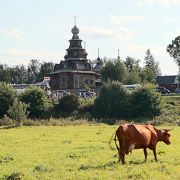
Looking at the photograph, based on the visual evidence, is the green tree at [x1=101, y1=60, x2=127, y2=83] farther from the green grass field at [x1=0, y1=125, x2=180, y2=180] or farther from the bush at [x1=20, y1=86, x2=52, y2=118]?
the green grass field at [x1=0, y1=125, x2=180, y2=180]

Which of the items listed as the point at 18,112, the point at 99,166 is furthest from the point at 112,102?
the point at 99,166

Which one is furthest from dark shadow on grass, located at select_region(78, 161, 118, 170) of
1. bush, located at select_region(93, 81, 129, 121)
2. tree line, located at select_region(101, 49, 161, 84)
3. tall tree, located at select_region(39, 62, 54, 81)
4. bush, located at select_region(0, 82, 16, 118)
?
tall tree, located at select_region(39, 62, 54, 81)

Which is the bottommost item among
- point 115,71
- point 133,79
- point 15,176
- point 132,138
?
point 15,176

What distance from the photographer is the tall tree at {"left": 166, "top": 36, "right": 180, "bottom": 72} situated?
5205 inches

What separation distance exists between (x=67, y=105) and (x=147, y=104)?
13.3 meters

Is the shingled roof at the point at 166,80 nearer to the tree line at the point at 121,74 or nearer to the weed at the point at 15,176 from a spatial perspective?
the tree line at the point at 121,74

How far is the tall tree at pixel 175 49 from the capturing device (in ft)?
434

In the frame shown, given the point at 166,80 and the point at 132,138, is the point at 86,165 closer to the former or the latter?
the point at 132,138

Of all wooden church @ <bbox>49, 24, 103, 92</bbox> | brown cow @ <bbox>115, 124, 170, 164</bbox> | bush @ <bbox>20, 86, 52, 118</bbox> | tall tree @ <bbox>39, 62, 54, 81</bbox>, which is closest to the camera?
brown cow @ <bbox>115, 124, 170, 164</bbox>

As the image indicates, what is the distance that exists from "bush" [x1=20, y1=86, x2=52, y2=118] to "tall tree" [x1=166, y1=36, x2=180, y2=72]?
67604 mm

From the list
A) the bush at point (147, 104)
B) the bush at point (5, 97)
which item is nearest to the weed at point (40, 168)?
the bush at point (147, 104)

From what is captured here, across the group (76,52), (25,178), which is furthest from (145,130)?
(76,52)

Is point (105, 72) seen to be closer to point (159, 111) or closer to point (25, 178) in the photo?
point (159, 111)

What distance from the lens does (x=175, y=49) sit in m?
133
